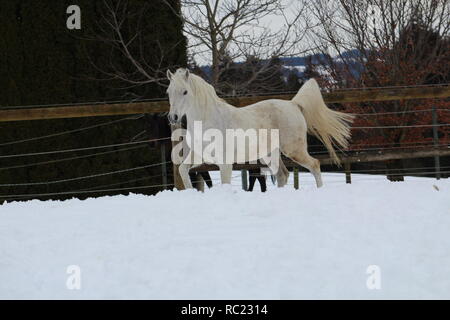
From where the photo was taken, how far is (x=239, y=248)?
2615 millimetres

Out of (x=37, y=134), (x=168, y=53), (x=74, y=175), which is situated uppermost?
(x=168, y=53)

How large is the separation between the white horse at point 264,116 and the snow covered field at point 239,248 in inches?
51.1

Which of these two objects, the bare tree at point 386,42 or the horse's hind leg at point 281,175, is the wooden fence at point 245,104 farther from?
the bare tree at point 386,42

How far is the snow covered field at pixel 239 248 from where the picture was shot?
86.0 inches

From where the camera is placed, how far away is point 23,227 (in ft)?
11.1

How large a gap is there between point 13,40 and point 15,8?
454 mm

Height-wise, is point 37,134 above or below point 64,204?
above

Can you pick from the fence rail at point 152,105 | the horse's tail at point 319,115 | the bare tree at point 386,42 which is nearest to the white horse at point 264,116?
the horse's tail at point 319,115

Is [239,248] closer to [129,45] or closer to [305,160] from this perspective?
[305,160]

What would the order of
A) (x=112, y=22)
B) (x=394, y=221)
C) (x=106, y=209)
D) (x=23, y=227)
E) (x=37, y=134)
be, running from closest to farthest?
(x=394, y=221), (x=23, y=227), (x=106, y=209), (x=37, y=134), (x=112, y=22)

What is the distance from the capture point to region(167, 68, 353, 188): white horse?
16.2ft

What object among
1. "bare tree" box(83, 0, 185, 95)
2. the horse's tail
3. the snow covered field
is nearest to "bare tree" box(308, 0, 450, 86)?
"bare tree" box(83, 0, 185, 95)
